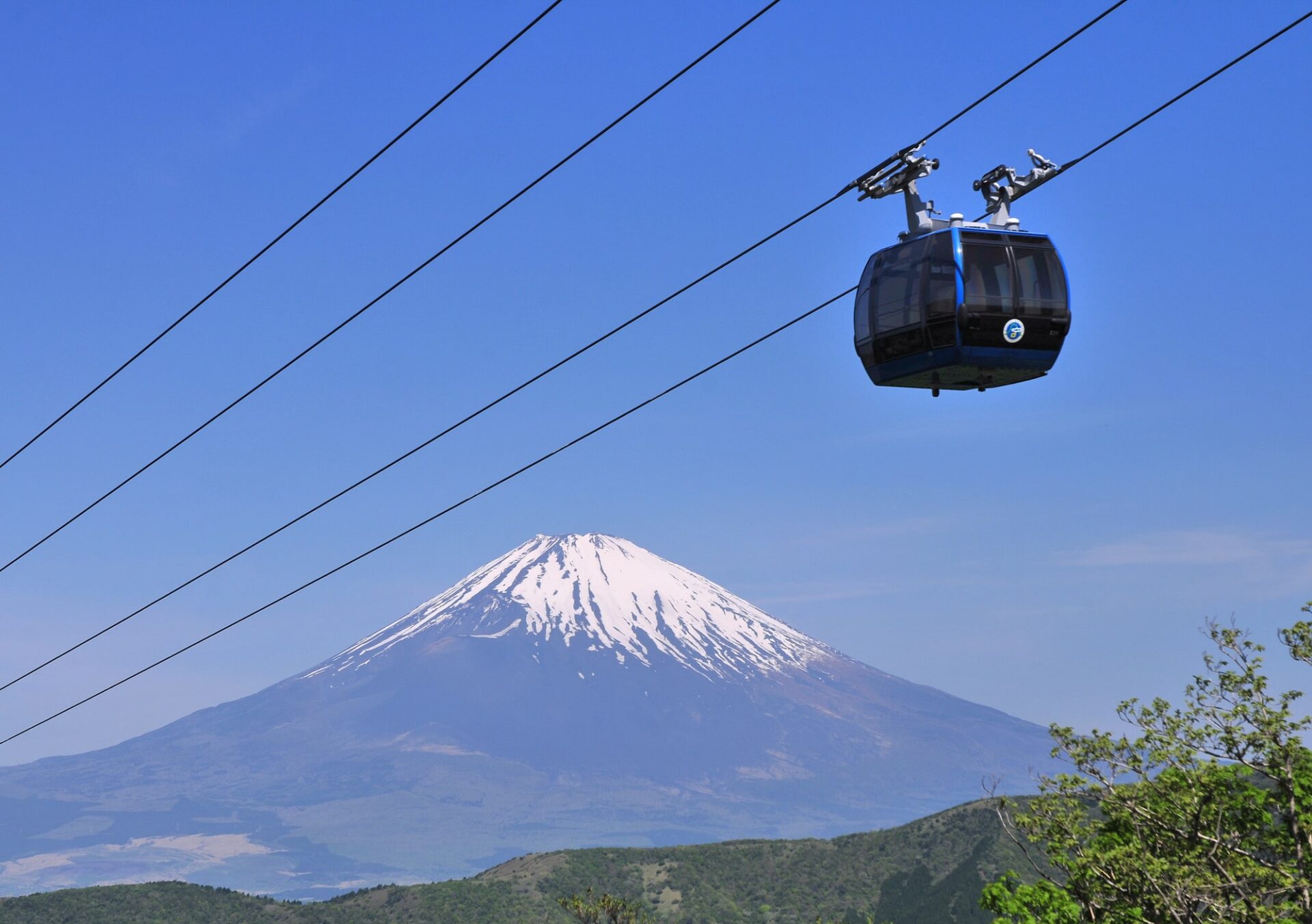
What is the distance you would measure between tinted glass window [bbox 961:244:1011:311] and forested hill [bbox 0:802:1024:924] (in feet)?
451

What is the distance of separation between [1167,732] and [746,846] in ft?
508

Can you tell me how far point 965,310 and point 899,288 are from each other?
1.27 m

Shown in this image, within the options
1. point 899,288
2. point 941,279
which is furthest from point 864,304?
point 941,279

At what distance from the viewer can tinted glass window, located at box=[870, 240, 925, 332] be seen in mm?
24906

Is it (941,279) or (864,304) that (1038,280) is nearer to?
(941,279)

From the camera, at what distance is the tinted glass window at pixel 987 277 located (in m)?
24.7

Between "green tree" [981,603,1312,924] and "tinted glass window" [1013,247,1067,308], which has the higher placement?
"tinted glass window" [1013,247,1067,308]

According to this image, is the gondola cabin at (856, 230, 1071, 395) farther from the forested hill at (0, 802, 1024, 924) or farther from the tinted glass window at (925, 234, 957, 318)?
the forested hill at (0, 802, 1024, 924)

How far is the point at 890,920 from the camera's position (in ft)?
504

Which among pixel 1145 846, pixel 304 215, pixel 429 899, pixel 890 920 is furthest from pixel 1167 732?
pixel 429 899

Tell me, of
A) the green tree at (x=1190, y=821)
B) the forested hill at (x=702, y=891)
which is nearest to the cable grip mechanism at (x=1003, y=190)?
the green tree at (x=1190, y=821)

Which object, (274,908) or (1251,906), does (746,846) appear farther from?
(1251,906)

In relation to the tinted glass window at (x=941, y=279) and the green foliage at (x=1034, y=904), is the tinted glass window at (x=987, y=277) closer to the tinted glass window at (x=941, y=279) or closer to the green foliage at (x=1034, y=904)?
the tinted glass window at (x=941, y=279)

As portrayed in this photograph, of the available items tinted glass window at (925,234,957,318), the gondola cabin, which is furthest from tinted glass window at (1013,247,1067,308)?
tinted glass window at (925,234,957,318)
